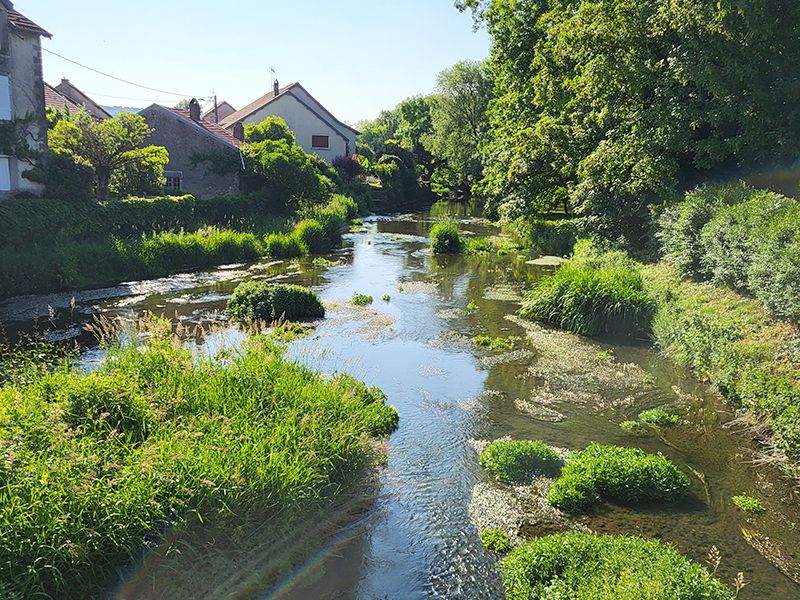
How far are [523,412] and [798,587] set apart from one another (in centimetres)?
513

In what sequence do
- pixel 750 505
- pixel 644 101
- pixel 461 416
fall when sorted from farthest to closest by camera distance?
pixel 644 101, pixel 461 416, pixel 750 505

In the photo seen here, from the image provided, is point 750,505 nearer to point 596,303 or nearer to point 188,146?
point 596,303

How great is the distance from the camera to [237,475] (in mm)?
6039

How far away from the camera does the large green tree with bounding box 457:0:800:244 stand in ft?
57.6

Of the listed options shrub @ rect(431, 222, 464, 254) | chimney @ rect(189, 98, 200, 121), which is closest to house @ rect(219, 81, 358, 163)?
chimney @ rect(189, 98, 200, 121)

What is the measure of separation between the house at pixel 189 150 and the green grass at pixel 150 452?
29.3 m

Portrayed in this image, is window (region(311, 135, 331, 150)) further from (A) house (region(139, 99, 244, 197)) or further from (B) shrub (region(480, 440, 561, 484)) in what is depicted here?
(B) shrub (region(480, 440, 561, 484))

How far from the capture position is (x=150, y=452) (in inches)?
245

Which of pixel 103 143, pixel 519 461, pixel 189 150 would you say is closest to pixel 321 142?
pixel 189 150

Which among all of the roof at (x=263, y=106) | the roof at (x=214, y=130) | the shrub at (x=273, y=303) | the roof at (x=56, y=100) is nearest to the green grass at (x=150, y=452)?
the shrub at (x=273, y=303)

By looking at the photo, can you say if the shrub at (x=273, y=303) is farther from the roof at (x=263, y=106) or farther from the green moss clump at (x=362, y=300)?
the roof at (x=263, y=106)

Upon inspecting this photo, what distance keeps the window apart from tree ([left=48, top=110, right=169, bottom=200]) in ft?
106

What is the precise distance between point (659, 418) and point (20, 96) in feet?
84.0

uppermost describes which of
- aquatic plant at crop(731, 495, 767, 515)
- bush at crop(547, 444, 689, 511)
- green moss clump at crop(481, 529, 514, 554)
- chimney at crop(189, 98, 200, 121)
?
chimney at crop(189, 98, 200, 121)
